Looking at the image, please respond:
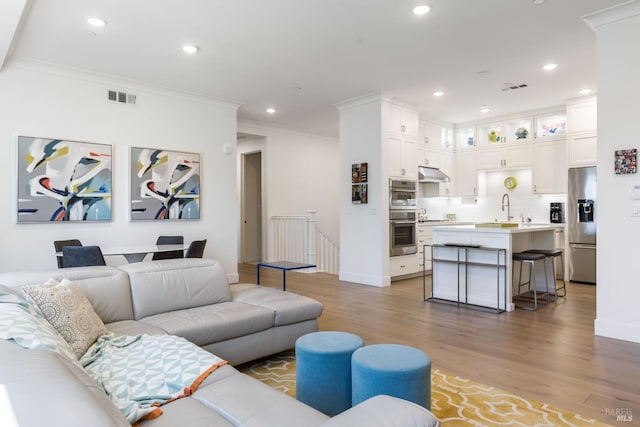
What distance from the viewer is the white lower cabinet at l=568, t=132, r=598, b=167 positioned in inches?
243

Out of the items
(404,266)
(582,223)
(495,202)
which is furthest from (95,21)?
(495,202)

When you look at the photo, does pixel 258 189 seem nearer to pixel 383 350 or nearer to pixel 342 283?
pixel 342 283

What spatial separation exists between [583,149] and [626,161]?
127 inches

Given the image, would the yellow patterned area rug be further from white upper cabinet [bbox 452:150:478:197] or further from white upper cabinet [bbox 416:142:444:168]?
white upper cabinet [bbox 452:150:478:197]

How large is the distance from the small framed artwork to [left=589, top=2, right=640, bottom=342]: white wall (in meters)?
3.26

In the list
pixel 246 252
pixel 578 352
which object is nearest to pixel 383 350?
pixel 578 352

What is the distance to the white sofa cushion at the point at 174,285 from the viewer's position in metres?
2.94

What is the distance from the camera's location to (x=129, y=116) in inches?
210

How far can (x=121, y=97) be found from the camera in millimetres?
5254

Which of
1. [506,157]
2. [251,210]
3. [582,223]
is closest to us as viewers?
[582,223]

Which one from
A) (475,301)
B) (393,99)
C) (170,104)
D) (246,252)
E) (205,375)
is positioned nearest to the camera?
(205,375)

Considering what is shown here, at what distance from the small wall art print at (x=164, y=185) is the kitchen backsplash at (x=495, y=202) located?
425cm

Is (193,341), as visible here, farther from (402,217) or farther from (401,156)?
(401,156)

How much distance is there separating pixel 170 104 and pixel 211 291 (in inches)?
139
